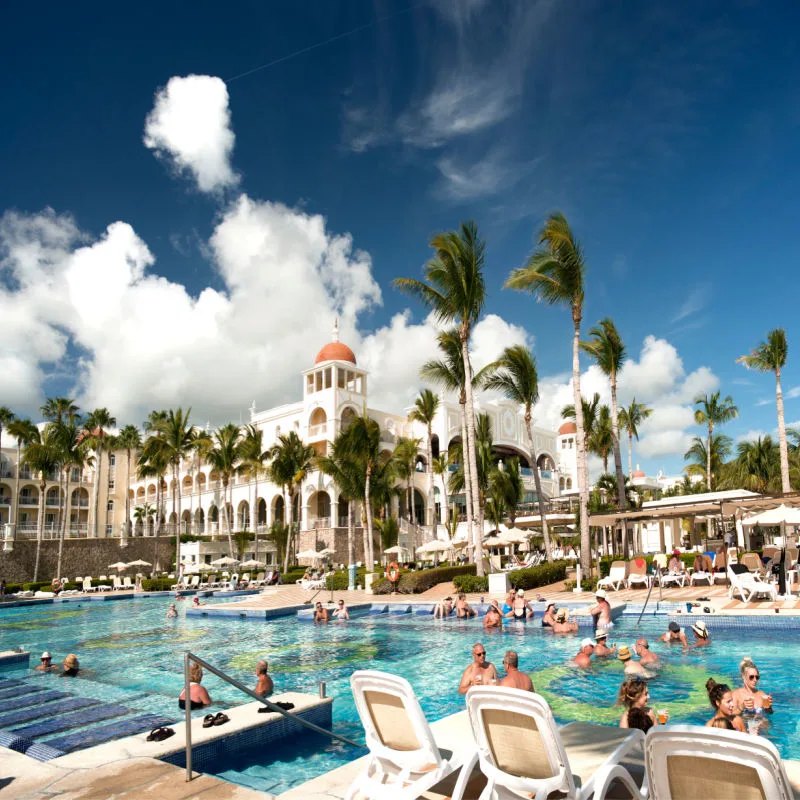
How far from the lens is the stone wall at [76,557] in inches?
1503

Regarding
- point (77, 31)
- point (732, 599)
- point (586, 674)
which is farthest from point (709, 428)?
point (77, 31)

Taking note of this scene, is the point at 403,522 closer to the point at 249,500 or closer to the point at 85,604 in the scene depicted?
the point at 249,500

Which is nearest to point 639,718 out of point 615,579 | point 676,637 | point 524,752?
point 524,752

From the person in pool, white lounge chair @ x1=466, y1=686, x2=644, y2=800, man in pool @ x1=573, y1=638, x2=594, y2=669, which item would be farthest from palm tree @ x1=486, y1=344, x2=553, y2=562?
white lounge chair @ x1=466, y1=686, x2=644, y2=800

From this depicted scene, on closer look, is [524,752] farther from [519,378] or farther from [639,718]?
[519,378]

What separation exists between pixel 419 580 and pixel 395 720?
19569 mm

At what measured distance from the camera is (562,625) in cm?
1437

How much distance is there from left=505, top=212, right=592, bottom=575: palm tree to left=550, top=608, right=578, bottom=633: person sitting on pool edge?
7.47 metres

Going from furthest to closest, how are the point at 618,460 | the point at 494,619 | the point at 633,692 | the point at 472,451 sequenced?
the point at 618,460 < the point at 472,451 < the point at 494,619 < the point at 633,692

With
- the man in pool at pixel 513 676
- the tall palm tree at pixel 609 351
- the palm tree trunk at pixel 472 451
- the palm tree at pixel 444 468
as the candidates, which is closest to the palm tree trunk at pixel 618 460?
the tall palm tree at pixel 609 351

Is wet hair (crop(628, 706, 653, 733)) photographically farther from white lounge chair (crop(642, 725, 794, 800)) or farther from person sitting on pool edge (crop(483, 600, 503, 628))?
person sitting on pool edge (crop(483, 600, 503, 628))

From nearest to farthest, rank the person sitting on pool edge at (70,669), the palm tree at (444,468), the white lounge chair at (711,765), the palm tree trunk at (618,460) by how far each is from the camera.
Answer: the white lounge chair at (711,765), the person sitting on pool edge at (70,669), the palm tree trunk at (618,460), the palm tree at (444,468)

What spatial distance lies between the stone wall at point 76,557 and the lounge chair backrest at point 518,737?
1635 inches

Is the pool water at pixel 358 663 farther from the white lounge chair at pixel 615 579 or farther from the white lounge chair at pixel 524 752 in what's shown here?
the white lounge chair at pixel 615 579
